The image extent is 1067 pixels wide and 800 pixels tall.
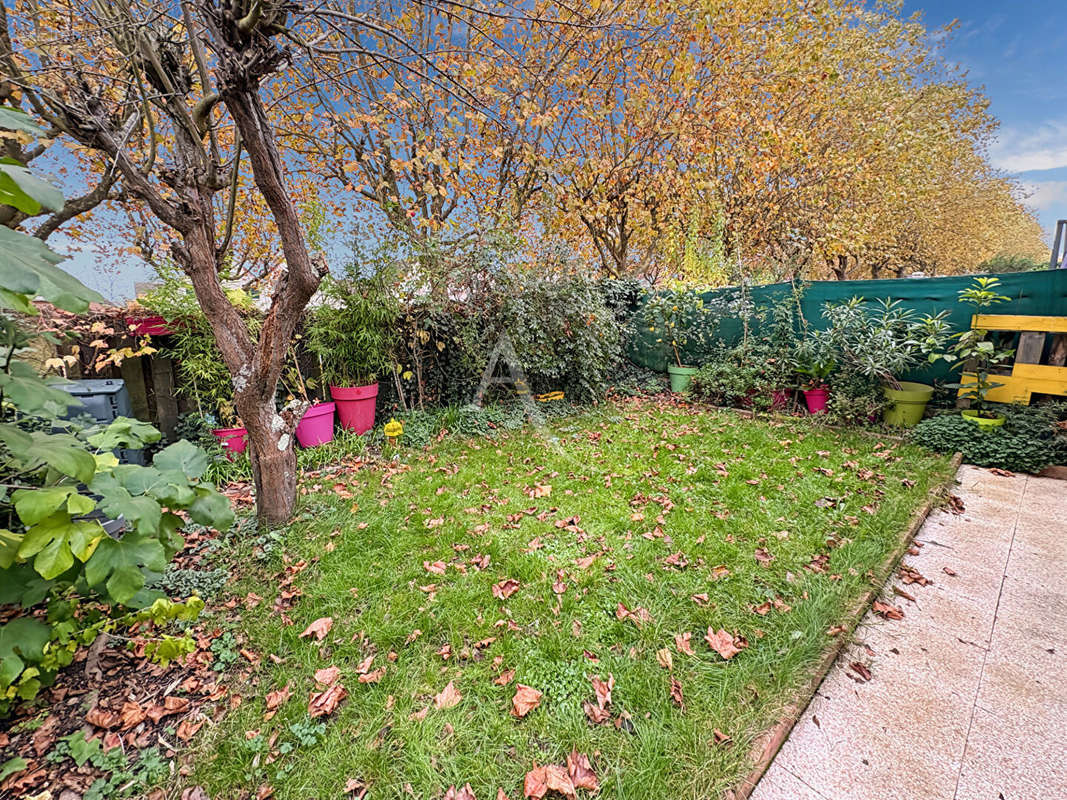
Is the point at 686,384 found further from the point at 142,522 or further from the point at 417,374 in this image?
the point at 142,522

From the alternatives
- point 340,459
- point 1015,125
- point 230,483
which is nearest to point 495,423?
point 340,459

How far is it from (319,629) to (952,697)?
107 inches

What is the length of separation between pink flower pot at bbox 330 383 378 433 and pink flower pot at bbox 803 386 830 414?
5.26m

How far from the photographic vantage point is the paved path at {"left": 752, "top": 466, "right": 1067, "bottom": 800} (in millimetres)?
1323

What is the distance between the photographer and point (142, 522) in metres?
1.36

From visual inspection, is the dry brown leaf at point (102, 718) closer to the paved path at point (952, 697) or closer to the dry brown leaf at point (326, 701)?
the dry brown leaf at point (326, 701)

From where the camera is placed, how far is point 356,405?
4.36 meters

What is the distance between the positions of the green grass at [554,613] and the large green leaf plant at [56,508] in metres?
0.61

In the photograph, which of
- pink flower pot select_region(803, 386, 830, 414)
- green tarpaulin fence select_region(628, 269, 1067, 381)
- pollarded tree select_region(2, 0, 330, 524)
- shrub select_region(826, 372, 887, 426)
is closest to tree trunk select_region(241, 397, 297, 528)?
pollarded tree select_region(2, 0, 330, 524)

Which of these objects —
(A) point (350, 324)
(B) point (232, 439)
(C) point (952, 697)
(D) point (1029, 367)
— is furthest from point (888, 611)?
(B) point (232, 439)

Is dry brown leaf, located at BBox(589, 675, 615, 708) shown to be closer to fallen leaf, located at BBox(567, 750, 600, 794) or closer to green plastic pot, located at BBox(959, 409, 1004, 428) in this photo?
fallen leaf, located at BBox(567, 750, 600, 794)

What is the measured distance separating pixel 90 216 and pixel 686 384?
9039 millimetres

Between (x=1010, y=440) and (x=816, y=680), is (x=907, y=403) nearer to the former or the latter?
(x=1010, y=440)

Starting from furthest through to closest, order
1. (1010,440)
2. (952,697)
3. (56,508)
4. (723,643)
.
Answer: (1010,440) → (723,643) → (952,697) → (56,508)
